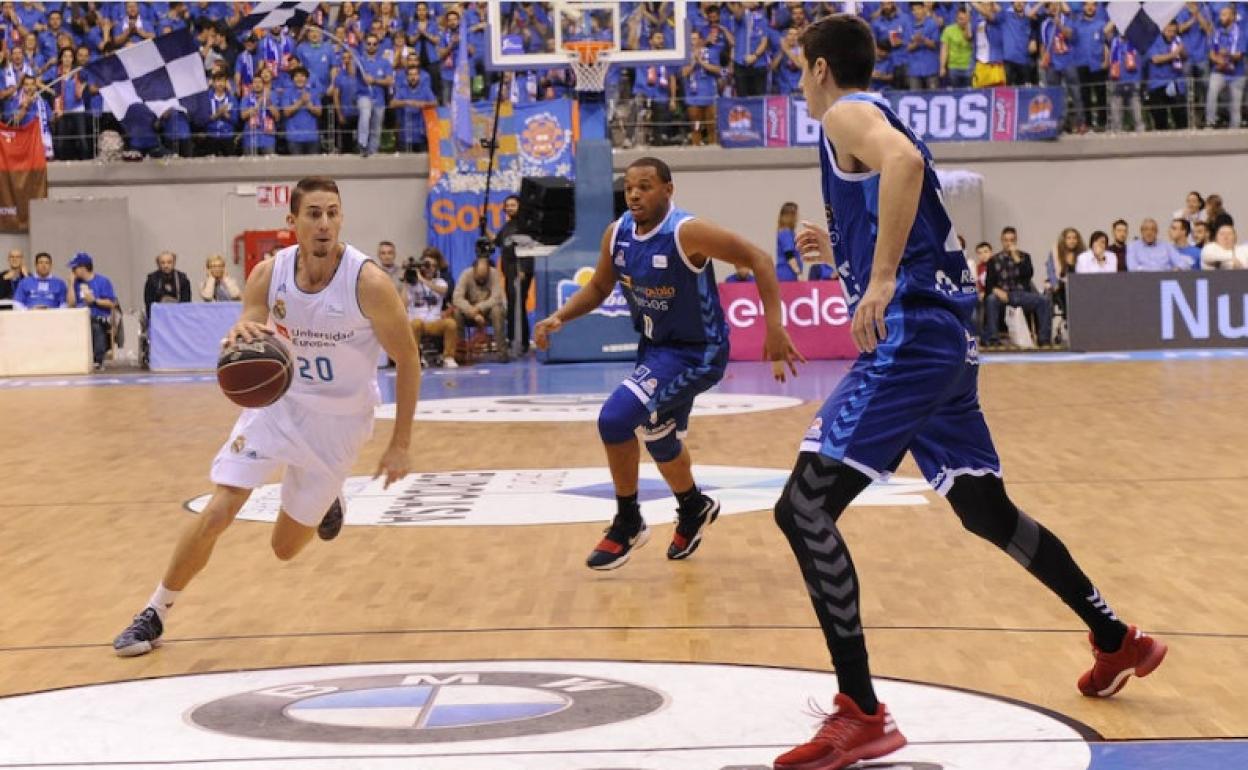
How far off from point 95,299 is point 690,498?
1693 centimetres

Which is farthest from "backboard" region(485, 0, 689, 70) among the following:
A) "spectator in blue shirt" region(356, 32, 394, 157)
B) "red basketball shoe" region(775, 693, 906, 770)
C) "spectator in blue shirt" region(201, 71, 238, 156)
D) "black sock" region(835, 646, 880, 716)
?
"red basketball shoe" region(775, 693, 906, 770)

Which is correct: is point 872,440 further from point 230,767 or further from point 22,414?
point 22,414

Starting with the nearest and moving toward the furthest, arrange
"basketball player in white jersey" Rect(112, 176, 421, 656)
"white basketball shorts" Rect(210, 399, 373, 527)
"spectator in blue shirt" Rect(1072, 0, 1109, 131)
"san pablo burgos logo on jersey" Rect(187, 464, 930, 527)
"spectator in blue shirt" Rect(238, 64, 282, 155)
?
1. "basketball player in white jersey" Rect(112, 176, 421, 656)
2. "white basketball shorts" Rect(210, 399, 373, 527)
3. "san pablo burgos logo on jersey" Rect(187, 464, 930, 527)
4. "spectator in blue shirt" Rect(1072, 0, 1109, 131)
5. "spectator in blue shirt" Rect(238, 64, 282, 155)

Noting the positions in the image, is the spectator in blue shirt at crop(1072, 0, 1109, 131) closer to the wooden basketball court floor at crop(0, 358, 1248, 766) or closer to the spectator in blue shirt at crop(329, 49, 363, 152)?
the spectator in blue shirt at crop(329, 49, 363, 152)

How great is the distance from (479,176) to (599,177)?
5575 millimetres

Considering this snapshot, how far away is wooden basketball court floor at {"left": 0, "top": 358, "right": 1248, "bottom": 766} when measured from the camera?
5.70 metres

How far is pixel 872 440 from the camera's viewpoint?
4652 mm

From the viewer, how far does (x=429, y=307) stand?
21.9 metres

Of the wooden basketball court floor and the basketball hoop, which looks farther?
the basketball hoop

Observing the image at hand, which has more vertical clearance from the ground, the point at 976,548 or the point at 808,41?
the point at 808,41

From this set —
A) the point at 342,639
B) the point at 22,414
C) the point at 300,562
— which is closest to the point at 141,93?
the point at 22,414

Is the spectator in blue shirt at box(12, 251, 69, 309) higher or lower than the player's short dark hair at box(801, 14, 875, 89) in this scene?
lower

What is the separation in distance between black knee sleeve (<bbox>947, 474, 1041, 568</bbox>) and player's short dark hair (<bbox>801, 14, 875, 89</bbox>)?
1216mm

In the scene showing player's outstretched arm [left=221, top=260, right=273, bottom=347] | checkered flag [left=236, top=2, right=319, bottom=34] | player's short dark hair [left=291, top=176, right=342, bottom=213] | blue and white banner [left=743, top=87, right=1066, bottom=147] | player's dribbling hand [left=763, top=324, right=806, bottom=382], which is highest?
checkered flag [left=236, top=2, right=319, bottom=34]
